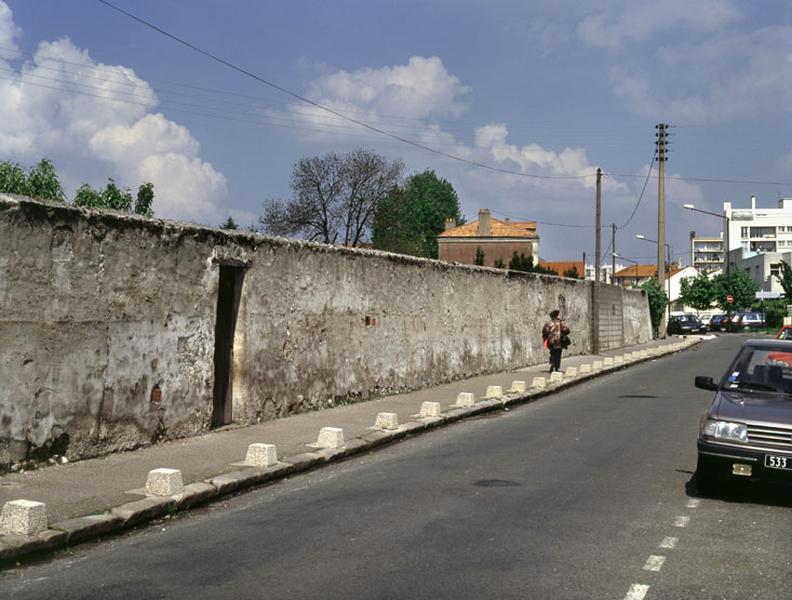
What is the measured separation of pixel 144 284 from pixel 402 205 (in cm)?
6579

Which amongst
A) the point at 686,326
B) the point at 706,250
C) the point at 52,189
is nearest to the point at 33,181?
the point at 52,189

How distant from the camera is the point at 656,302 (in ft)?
154

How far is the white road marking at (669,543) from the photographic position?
5.98 metres

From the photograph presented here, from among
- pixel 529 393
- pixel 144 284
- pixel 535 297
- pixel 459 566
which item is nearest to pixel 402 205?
pixel 535 297

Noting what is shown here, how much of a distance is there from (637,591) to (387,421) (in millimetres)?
7012

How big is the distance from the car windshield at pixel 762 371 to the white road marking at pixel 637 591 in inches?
149

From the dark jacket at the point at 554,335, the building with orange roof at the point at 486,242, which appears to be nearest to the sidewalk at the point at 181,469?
the dark jacket at the point at 554,335

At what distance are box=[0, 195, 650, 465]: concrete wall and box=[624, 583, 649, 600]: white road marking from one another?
5.76 meters

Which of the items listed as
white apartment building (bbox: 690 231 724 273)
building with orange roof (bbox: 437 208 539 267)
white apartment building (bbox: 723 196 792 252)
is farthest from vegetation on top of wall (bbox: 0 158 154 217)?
white apartment building (bbox: 690 231 724 273)

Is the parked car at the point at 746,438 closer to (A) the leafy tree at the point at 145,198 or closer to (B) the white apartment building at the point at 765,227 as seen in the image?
(A) the leafy tree at the point at 145,198

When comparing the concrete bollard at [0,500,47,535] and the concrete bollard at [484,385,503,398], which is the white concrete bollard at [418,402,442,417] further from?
the concrete bollard at [0,500,47,535]

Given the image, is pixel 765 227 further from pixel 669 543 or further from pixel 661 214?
pixel 669 543

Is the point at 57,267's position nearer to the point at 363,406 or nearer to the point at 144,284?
the point at 144,284

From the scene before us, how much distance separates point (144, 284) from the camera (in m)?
10.1
